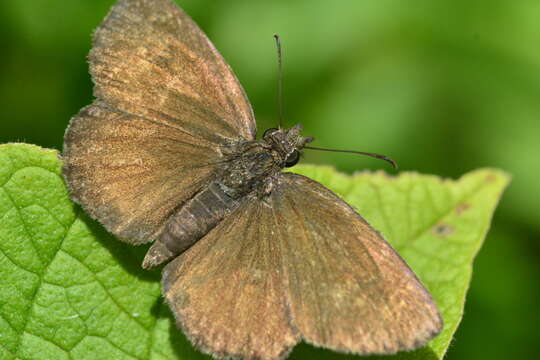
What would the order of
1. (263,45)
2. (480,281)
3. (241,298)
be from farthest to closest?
(263,45) < (480,281) < (241,298)

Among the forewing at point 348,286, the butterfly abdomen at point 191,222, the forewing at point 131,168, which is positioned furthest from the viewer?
the forewing at point 131,168

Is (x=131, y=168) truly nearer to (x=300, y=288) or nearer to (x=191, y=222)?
A: (x=191, y=222)

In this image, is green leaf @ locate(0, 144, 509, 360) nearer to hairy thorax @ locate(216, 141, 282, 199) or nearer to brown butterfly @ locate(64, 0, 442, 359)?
brown butterfly @ locate(64, 0, 442, 359)

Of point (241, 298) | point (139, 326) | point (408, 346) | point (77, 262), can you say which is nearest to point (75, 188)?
point (77, 262)

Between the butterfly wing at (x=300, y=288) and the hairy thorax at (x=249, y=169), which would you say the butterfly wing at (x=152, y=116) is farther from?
the butterfly wing at (x=300, y=288)

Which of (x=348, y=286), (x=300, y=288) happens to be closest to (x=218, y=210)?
(x=300, y=288)

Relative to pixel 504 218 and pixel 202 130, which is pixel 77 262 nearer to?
pixel 202 130

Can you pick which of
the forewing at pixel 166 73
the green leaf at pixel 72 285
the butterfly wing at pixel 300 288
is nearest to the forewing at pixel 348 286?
the butterfly wing at pixel 300 288
